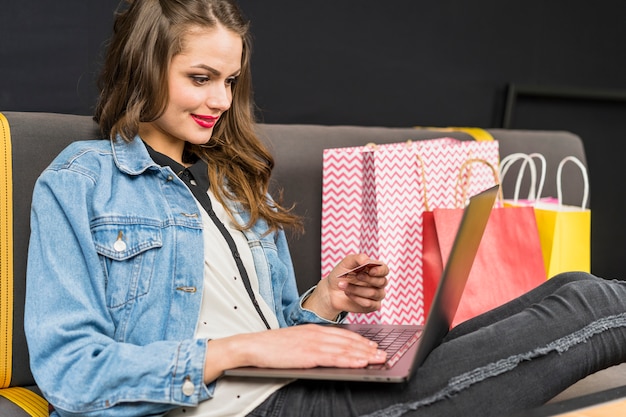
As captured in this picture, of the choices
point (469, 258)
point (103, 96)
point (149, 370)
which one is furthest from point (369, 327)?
point (103, 96)

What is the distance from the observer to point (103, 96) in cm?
155

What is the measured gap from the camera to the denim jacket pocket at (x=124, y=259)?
1.31 metres

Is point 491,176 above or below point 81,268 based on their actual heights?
above

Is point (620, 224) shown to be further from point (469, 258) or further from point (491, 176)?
point (469, 258)

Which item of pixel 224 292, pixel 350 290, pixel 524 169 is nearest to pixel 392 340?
pixel 350 290

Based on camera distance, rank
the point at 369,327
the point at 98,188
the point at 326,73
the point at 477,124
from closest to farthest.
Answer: the point at 98,188, the point at 369,327, the point at 326,73, the point at 477,124

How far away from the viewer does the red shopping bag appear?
191cm

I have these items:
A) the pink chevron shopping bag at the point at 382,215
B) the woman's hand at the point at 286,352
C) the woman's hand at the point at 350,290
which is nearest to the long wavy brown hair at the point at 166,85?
the woman's hand at the point at 350,290

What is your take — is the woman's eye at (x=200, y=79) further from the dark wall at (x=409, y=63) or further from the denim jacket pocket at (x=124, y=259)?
the dark wall at (x=409, y=63)

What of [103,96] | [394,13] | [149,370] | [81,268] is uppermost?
[394,13]

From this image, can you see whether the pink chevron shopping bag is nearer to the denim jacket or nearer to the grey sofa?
the grey sofa

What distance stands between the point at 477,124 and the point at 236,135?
5.34 feet

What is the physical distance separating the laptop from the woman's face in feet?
1.52

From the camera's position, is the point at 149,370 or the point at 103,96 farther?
the point at 103,96
